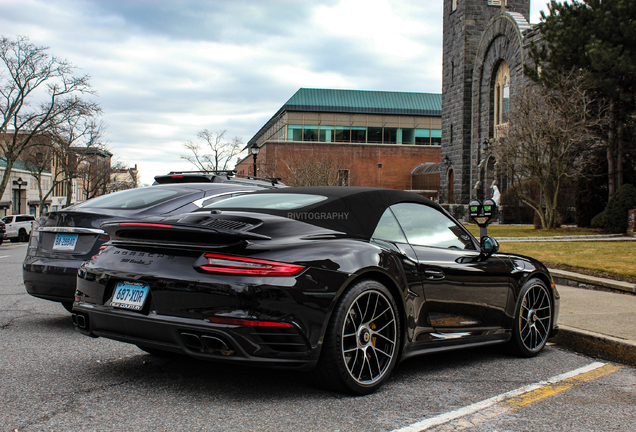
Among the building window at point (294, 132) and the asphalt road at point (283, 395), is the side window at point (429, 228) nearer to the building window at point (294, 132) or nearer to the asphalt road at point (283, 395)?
the asphalt road at point (283, 395)

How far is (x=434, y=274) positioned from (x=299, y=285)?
1.32 metres

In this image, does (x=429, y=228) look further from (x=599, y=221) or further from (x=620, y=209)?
(x=599, y=221)

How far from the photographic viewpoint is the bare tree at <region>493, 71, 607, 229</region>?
2286 cm

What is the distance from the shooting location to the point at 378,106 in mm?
70438

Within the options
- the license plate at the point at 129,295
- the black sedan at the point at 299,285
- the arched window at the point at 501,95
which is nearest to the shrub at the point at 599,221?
the arched window at the point at 501,95

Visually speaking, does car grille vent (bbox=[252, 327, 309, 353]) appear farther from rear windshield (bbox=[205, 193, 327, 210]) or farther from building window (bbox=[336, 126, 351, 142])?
building window (bbox=[336, 126, 351, 142])

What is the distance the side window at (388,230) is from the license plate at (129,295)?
63.4 inches

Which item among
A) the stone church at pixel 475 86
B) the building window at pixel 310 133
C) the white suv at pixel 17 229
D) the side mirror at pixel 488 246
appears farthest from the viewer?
the building window at pixel 310 133

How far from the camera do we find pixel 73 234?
236 inches

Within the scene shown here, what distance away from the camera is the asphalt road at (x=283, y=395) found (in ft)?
11.1

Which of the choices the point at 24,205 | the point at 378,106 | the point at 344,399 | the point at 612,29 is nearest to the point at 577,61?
the point at 612,29

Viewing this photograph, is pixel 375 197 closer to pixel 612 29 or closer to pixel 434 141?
pixel 612 29

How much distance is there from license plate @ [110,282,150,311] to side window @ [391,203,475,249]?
75.7 inches

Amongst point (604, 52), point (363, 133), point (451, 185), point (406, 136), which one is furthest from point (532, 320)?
point (406, 136)
